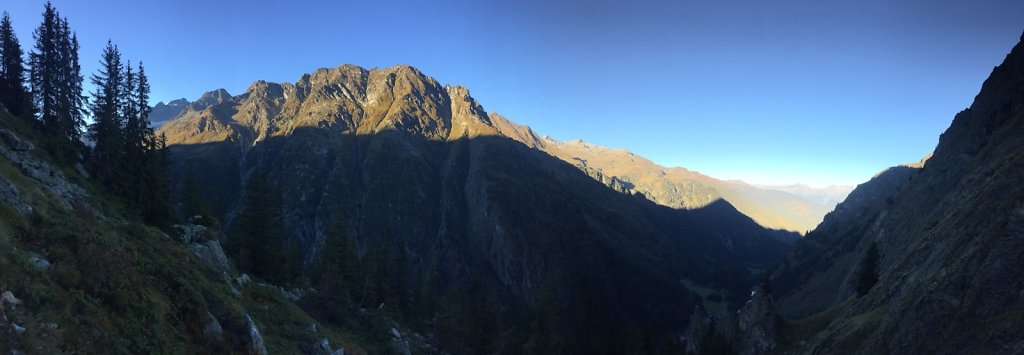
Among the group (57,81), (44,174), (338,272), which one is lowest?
(338,272)

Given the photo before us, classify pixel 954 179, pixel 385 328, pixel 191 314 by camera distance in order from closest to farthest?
pixel 191 314 < pixel 385 328 < pixel 954 179

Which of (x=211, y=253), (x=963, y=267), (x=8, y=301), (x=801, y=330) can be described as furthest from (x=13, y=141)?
(x=801, y=330)

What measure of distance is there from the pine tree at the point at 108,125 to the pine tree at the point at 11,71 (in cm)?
733

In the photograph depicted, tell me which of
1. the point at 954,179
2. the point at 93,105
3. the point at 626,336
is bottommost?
the point at 626,336

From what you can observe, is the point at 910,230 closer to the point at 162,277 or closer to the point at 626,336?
the point at 626,336

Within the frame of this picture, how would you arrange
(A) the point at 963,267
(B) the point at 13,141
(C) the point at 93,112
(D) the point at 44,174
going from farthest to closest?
1. (C) the point at 93,112
2. (A) the point at 963,267
3. (B) the point at 13,141
4. (D) the point at 44,174

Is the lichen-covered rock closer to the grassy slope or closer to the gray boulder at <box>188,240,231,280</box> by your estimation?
the grassy slope

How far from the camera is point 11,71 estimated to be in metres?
61.6

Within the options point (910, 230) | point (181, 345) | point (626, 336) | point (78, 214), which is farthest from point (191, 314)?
point (910, 230)

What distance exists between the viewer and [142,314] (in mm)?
20891

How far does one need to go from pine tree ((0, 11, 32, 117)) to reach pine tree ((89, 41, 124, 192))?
7331 mm

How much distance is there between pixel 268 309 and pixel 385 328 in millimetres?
21570

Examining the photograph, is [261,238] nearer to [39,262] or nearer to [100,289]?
[100,289]

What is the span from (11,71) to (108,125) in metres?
22.0
